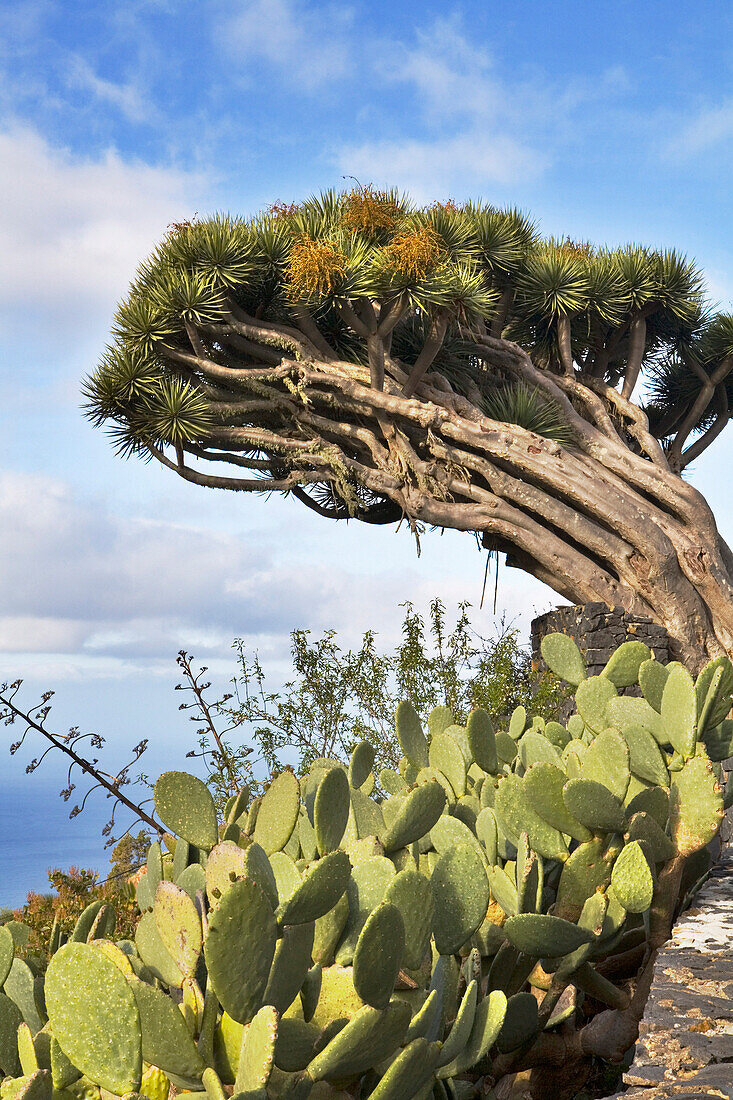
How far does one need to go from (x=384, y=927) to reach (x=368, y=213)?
1409cm

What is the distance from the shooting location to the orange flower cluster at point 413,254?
12.4 metres

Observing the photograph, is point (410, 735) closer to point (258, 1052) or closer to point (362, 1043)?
point (362, 1043)

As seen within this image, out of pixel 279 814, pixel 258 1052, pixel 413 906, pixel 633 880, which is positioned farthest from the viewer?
pixel 633 880

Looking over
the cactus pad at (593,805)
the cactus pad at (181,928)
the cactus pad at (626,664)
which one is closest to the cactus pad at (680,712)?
the cactus pad at (593,805)

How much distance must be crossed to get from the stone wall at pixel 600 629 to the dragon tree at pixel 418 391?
723 millimetres

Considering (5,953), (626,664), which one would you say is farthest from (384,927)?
(626,664)

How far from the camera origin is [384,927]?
1380 mm

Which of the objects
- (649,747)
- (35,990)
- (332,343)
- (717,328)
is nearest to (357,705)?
(649,747)

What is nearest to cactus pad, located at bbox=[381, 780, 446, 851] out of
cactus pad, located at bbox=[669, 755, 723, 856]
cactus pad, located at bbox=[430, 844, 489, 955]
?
cactus pad, located at bbox=[430, 844, 489, 955]

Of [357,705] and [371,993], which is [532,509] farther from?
[371,993]

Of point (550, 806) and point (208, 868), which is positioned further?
point (550, 806)

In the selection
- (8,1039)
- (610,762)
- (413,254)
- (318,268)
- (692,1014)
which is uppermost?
(413,254)

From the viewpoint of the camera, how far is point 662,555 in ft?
43.0

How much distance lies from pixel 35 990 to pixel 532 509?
11.9 meters
